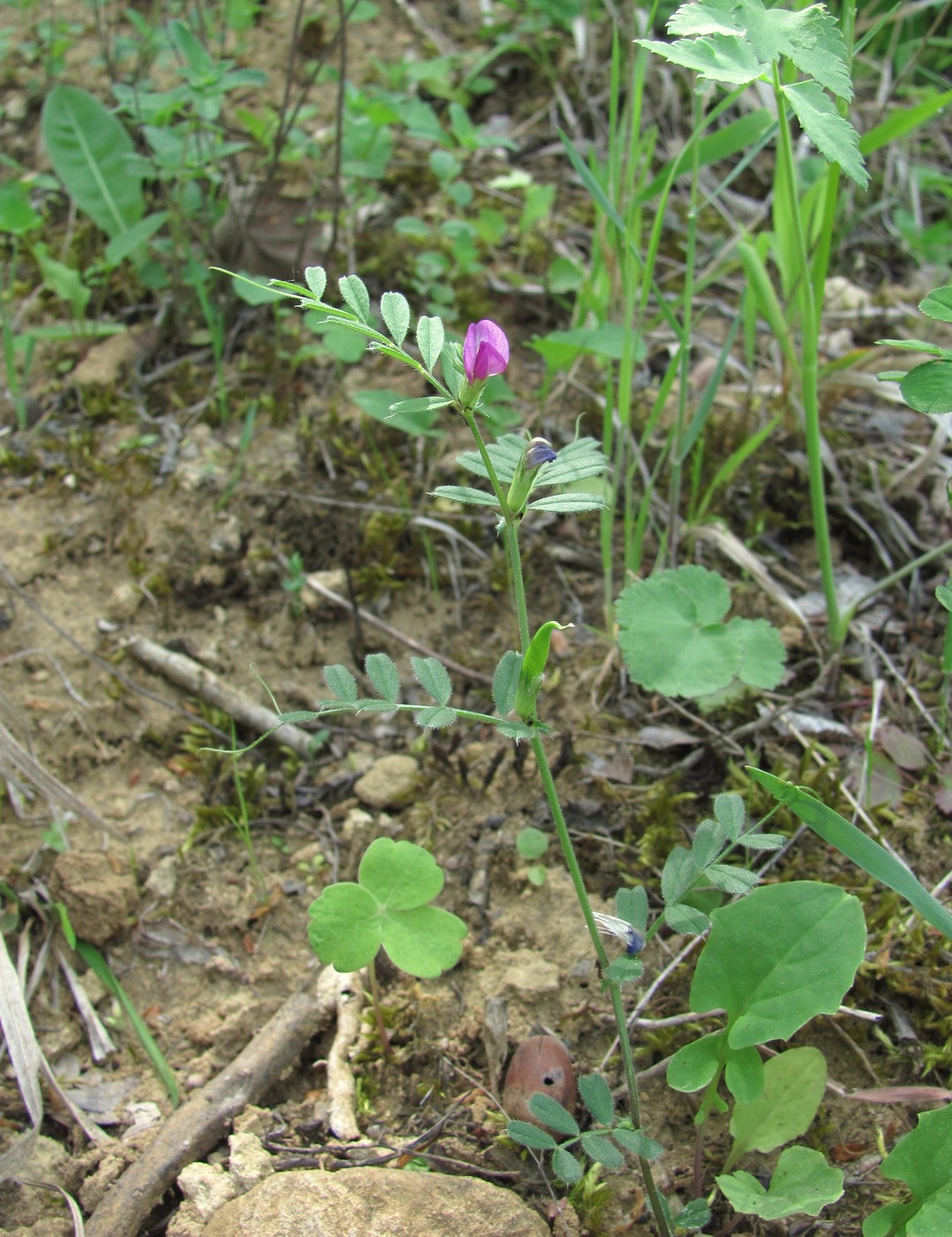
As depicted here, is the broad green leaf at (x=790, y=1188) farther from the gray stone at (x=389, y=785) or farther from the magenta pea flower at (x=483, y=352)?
the magenta pea flower at (x=483, y=352)

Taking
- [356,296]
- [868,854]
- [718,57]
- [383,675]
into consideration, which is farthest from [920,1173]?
[718,57]

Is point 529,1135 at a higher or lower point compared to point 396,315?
lower

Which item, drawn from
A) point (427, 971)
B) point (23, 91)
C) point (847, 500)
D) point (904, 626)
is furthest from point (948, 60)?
point (427, 971)

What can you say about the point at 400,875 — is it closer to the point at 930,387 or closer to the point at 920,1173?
the point at 920,1173

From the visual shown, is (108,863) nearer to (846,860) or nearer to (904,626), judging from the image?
(846,860)

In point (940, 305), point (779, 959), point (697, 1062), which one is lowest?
point (697, 1062)

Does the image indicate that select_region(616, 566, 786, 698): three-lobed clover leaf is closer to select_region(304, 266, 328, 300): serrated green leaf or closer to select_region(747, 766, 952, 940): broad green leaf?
select_region(747, 766, 952, 940): broad green leaf

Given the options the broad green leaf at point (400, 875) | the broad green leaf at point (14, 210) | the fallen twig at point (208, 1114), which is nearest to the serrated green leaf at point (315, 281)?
the broad green leaf at point (400, 875)
